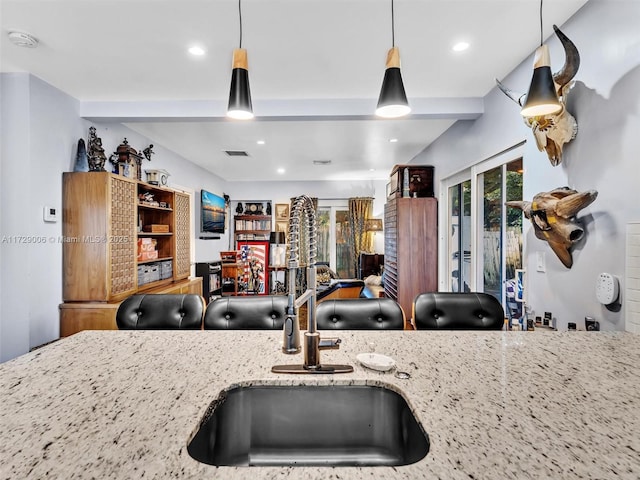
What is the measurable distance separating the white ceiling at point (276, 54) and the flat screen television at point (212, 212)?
2.08m

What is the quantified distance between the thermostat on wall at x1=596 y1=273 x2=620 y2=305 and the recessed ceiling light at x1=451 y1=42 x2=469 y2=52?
1653 mm

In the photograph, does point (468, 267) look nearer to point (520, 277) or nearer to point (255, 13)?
point (520, 277)

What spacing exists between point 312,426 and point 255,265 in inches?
256

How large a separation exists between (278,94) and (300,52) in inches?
28.0

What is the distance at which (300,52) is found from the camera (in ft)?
7.43

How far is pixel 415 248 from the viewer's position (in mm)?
4027

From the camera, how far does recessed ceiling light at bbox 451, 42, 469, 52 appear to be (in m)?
2.16

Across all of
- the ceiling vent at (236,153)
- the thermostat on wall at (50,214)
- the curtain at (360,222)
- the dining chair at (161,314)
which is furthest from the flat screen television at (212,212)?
the dining chair at (161,314)

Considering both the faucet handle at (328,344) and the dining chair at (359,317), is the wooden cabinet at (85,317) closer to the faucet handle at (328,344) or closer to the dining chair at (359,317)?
the dining chair at (359,317)

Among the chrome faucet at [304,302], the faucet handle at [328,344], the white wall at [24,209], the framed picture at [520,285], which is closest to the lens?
the chrome faucet at [304,302]

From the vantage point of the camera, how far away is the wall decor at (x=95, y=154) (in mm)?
3107

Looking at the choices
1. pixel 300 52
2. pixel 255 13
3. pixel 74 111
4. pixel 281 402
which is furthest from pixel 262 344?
pixel 74 111

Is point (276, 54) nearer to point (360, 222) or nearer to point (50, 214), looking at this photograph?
point (50, 214)

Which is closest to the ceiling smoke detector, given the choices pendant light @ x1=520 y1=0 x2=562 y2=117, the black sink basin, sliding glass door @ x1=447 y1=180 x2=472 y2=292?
the black sink basin
